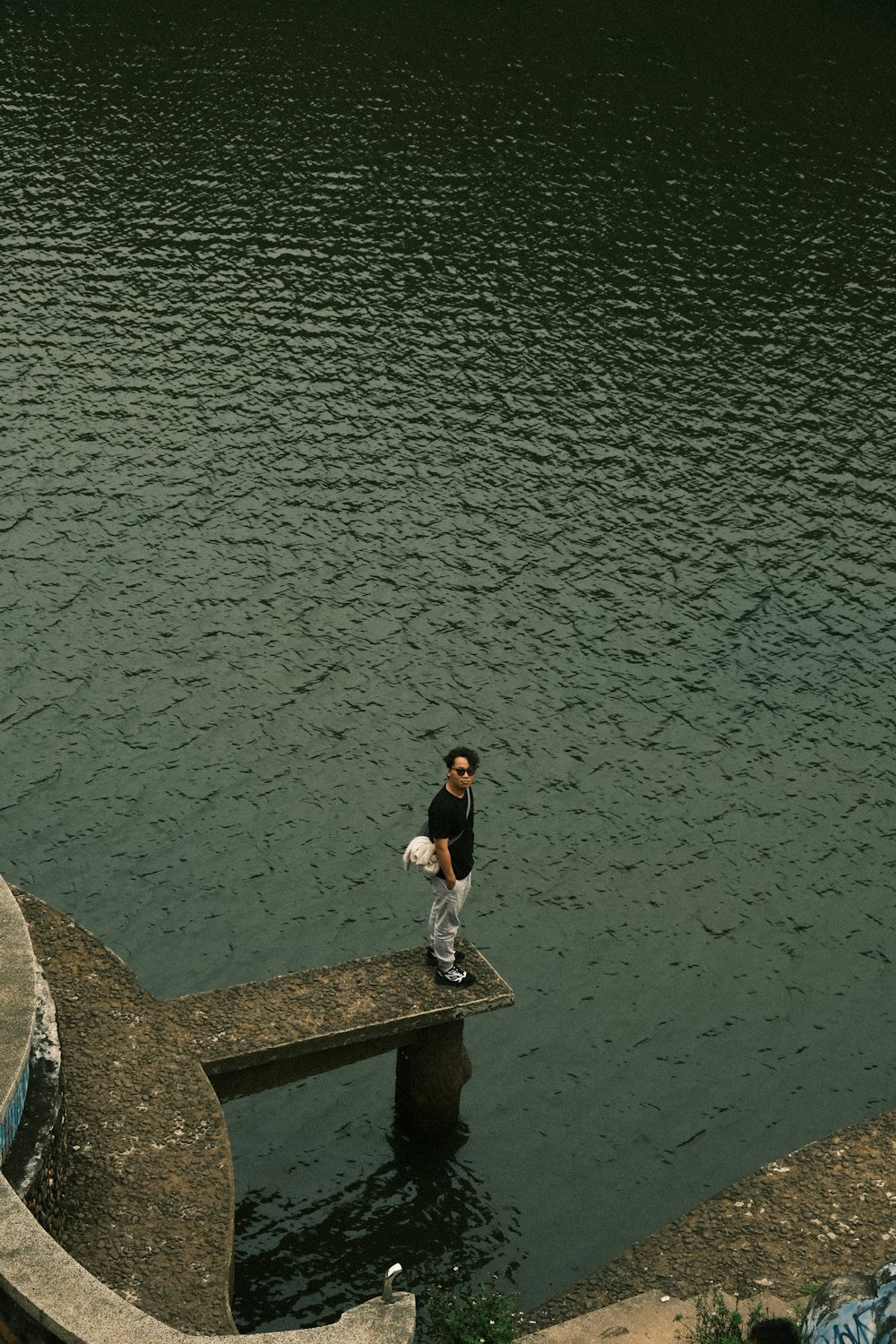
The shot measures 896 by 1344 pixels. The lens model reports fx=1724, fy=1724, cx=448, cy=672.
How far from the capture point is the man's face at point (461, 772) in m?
19.3

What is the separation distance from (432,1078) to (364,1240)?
225 cm

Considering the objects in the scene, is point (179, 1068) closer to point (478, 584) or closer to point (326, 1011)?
point (326, 1011)

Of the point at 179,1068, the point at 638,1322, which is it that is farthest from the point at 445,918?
the point at 638,1322

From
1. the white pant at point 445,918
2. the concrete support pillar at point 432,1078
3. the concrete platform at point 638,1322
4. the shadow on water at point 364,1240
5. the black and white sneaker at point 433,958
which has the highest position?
the white pant at point 445,918

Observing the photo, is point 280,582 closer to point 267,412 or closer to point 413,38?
point 267,412

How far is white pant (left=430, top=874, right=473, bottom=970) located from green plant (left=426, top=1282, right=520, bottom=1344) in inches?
151

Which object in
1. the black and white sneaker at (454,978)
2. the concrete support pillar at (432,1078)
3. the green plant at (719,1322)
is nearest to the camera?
the green plant at (719,1322)

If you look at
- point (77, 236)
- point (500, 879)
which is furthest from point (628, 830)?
point (77, 236)

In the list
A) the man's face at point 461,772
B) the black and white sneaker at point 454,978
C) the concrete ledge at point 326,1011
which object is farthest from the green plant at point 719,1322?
the man's face at point 461,772

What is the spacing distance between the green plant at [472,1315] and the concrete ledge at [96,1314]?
485 cm

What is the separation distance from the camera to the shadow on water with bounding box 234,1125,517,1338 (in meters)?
Result: 21.0

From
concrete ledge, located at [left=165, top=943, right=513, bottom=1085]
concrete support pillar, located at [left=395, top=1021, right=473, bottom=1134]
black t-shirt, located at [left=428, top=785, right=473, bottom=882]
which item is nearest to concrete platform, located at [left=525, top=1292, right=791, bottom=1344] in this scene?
concrete ledge, located at [left=165, top=943, right=513, bottom=1085]

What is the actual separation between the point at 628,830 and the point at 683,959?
3.25 metres

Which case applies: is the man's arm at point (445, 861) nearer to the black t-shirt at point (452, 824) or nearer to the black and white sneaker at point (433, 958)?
the black t-shirt at point (452, 824)
